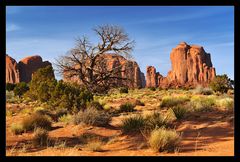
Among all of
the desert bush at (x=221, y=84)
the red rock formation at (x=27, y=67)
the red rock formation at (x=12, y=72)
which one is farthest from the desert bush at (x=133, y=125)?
the red rock formation at (x=27, y=67)

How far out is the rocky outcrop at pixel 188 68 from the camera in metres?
122

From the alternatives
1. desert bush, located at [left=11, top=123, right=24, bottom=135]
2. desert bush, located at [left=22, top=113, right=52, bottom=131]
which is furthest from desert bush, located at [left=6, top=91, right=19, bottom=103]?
desert bush, located at [left=11, top=123, right=24, bottom=135]

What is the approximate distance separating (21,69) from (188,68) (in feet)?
213

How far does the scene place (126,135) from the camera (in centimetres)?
1332

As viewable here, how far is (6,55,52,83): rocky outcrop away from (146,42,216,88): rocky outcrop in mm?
50073

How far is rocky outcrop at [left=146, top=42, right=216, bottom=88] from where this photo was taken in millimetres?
121625

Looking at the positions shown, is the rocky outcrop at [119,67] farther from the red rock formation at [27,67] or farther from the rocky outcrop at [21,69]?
the red rock formation at [27,67]

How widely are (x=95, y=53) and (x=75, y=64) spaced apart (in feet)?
5.04

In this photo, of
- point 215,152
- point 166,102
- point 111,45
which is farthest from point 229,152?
point 166,102

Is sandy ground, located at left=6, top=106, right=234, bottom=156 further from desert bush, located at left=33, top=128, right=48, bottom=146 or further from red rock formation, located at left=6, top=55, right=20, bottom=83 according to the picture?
red rock formation, located at left=6, top=55, right=20, bottom=83

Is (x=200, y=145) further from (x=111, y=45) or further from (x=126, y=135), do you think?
(x=111, y=45)

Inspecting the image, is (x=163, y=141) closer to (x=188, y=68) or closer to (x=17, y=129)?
(x=17, y=129)

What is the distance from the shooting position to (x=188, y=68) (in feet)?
417

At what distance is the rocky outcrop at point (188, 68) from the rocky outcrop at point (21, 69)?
164ft
